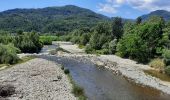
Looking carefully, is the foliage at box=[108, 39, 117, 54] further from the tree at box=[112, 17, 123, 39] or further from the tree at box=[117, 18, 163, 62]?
the tree at box=[117, 18, 163, 62]

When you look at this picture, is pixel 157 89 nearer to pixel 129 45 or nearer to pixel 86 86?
pixel 86 86

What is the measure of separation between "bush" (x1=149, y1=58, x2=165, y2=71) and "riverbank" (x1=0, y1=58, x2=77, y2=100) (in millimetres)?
24599

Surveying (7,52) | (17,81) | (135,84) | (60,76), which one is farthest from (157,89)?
(7,52)

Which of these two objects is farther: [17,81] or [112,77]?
[112,77]

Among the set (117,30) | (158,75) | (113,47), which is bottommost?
(113,47)

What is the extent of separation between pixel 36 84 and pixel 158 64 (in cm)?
4011

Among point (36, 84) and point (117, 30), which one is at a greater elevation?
point (117, 30)

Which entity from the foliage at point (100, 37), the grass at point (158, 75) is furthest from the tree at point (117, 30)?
the grass at point (158, 75)

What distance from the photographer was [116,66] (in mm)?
85875

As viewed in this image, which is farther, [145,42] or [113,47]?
[113,47]

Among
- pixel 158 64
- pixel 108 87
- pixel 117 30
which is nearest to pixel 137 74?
pixel 158 64

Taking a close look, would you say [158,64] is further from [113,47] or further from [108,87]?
[113,47]

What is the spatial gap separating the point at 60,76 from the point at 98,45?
70082mm

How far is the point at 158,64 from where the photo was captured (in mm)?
84062
